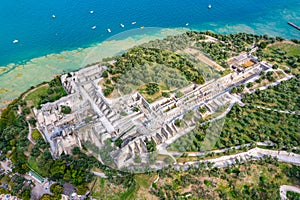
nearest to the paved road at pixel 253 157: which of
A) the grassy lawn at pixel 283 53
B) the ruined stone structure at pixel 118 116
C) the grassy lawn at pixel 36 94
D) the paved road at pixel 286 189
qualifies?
the paved road at pixel 286 189

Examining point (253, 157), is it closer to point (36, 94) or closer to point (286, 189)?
point (286, 189)

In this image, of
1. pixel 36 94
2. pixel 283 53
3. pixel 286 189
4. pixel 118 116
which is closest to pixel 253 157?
pixel 286 189

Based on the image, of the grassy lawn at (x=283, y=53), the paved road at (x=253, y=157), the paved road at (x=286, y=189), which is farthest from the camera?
the grassy lawn at (x=283, y=53)

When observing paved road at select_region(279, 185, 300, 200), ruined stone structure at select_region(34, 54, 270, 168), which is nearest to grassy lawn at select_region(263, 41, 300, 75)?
ruined stone structure at select_region(34, 54, 270, 168)

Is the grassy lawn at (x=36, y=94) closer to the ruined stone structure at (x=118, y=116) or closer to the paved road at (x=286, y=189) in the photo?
the ruined stone structure at (x=118, y=116)

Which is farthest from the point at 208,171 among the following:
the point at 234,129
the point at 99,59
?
the point at 99,59

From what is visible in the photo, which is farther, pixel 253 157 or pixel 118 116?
pixel 118 116

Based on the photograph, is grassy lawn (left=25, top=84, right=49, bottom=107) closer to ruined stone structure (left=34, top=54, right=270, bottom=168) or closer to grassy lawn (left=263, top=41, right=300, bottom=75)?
ruined stone structure (left=34, top=54, right=270, bottom=168)

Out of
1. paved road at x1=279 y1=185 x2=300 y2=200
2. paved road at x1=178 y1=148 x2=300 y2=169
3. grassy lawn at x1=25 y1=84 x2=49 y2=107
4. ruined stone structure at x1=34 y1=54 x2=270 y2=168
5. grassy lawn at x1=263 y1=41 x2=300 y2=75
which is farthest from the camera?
grassy lawn at x1=263 y1=41 x2=300 y2=75

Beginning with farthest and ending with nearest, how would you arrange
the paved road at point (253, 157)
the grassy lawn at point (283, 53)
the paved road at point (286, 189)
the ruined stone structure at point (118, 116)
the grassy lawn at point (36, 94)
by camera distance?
the grassy lawn at point (283, 53) → the grassy lawn at point (36, 94) → the ruined stone structure at point (118, 116) → the paved road at point (253, 157) → the paved road at point (286, 189)
